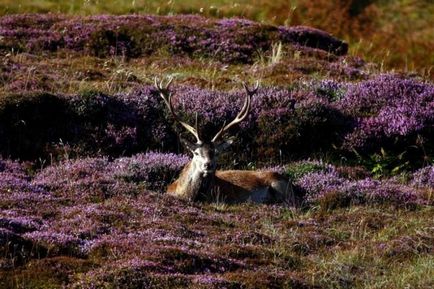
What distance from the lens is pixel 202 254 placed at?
1044cm

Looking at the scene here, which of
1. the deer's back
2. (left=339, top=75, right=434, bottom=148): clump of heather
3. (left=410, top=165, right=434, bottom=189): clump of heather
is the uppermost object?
(left=339, top=75, right=434, bottom=148): clump of heather

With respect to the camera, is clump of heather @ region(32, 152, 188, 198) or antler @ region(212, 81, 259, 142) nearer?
clump of heather @ region(32, 152, 188, 198)

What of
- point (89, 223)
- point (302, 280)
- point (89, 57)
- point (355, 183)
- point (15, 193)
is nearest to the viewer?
point (302, 280)

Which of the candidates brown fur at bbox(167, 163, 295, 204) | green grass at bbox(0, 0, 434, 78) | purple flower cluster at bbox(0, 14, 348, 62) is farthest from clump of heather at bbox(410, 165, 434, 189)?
green grass at bbox(0, 0, 434, 78)

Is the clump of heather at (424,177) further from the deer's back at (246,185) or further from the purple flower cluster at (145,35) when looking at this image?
the purple flower cluster at (145,35)

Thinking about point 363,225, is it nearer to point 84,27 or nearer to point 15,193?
point 15,193

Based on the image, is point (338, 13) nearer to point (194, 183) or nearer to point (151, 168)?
point (151, 168)

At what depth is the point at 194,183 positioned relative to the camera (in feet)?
50.0

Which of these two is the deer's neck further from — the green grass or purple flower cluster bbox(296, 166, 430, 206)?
the green grass

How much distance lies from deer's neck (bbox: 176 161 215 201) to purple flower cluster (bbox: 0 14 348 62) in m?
8.93

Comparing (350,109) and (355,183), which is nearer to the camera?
(355,183)

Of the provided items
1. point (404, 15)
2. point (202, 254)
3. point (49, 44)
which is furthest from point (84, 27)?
point (202, 254)

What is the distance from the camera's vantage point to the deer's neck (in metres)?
15.2

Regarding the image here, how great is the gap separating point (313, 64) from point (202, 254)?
1315 cm
